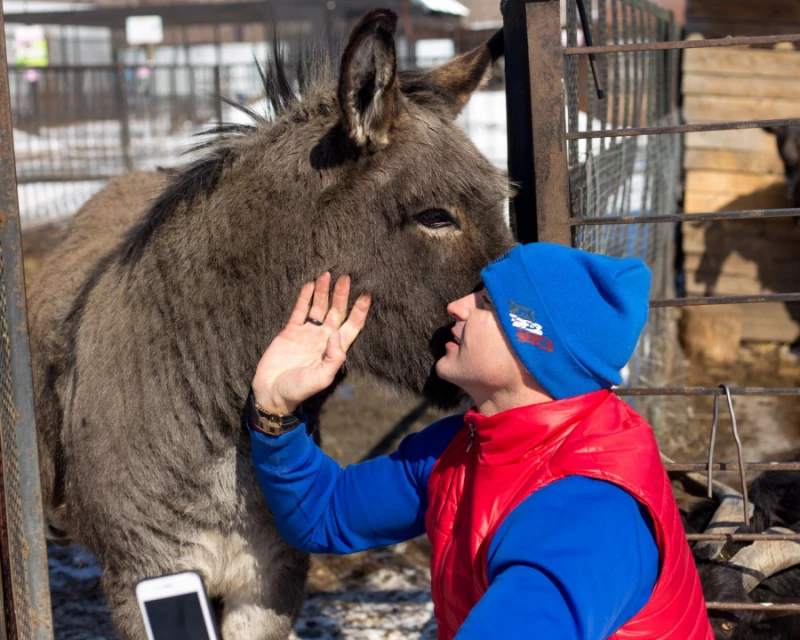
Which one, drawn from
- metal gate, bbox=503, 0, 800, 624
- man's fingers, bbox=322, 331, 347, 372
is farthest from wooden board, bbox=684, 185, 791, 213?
man's fingers, bbox=322, 331, 347, 372

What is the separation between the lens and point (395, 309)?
2.39 meters

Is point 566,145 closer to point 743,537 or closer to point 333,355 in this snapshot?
point 333,355

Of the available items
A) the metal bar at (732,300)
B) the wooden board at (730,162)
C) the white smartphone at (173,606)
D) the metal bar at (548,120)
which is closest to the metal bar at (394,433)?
the metal bar at (732,300)

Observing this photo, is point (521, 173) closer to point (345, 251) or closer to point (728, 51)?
point (345, 251)

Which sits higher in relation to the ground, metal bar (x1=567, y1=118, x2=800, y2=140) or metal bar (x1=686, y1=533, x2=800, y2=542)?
metal bar (x1=567, y1=118, x2=800, y2=140)

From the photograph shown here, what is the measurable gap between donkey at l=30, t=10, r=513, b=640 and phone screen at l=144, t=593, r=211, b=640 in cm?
125

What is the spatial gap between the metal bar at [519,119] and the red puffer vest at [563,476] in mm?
971

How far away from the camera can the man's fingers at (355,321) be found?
234cm

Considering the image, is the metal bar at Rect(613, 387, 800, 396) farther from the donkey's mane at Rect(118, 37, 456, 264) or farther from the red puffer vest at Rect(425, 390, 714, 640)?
the donkey's mane at Rect(118, 37, 456, 264)

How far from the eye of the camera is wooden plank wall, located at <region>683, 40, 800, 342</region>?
7957 mm

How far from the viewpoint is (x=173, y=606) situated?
127 centimetres

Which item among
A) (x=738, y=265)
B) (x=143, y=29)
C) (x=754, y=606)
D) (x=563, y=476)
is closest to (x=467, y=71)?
(x=563, y=476)

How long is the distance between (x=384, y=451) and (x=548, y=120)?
3.80 meters

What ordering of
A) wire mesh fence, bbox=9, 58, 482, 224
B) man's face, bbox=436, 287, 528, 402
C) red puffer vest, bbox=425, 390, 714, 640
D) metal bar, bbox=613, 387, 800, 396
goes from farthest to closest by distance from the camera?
wire mesh fence, bbox=9, 58, 482, 224 → metal bar, bbox=613, 387, 800, 396 → man's face, bbox=436, 287, 528, 402 → red puffer vest, bbox=425, 390, 714, 640
